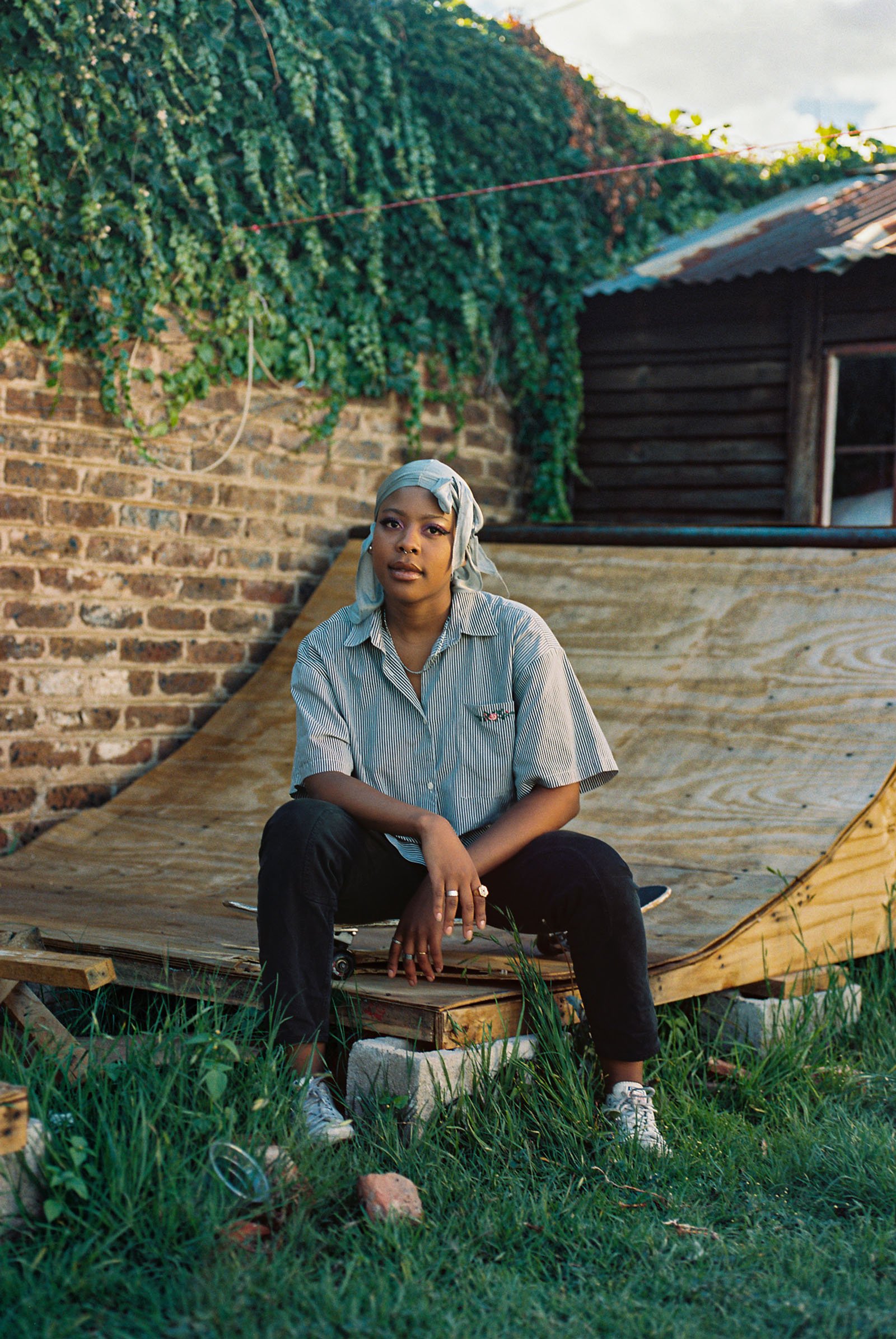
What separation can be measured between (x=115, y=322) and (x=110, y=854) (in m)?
2.22

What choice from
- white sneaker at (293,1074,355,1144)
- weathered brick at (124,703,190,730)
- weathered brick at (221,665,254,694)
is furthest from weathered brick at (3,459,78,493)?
white sneaker at (293,1074,355,1144)

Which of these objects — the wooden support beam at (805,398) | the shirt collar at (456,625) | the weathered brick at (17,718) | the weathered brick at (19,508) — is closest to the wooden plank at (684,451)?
A: the wooden support beam at (805,398)

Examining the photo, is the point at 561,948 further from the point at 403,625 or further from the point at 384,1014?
the point at 403,625

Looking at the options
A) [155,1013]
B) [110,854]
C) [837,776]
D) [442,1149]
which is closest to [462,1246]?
[442,1149]

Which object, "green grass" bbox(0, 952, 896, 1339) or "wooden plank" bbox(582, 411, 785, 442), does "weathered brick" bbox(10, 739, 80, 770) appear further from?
"wooden plank" bbox(582, 411, 785, 442)

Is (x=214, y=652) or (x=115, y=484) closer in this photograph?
(x=115, y=484)

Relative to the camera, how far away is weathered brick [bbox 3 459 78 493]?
5105 millimetres

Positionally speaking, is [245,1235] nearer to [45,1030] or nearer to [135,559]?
[45,1030]

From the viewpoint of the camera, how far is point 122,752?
18.3ft

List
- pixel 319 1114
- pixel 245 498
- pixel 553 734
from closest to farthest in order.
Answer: pixel 319 1114, pixel 553 734, pixel 245 498

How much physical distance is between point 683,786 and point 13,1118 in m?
2.65

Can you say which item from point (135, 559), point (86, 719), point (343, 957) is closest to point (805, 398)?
point (135, 559)

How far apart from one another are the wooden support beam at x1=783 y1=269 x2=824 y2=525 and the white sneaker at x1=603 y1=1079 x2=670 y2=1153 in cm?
533

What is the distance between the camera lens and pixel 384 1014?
2.79 metres
